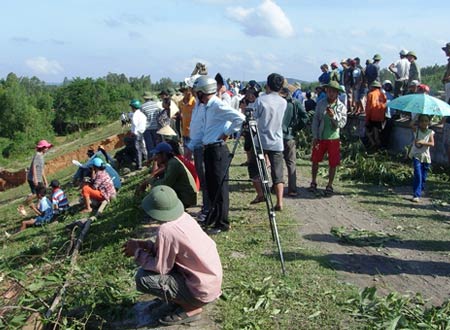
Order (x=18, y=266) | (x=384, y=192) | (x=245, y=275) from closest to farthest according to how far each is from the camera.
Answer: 1. (x=245, y=275)
2. (x=18, y=266)
3. (x=384, y=192)

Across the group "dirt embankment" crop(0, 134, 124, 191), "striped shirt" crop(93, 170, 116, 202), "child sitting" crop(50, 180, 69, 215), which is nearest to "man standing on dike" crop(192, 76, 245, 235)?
"striped shirt" crop(93, 170, 116, 202)

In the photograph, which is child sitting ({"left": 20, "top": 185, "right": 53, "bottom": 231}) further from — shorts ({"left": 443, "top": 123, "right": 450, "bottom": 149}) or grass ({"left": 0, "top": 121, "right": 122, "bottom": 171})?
grass ({"left": 0, "top": 121, "right": 122, "bottom": 171})

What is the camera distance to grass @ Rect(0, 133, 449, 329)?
4.66 meters

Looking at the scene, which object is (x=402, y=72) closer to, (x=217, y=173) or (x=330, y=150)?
(x=330, y=150)

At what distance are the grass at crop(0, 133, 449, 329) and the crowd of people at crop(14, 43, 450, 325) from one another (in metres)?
0.44

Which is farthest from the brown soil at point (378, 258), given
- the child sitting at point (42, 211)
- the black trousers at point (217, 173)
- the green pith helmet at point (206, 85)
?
the child sitting at point (42, 211)

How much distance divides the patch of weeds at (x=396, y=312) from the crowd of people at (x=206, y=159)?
55.5 inches

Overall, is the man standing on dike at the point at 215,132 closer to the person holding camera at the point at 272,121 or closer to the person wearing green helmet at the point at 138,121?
the person holding camera at the point at 272,121

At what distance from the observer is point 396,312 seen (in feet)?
14.5

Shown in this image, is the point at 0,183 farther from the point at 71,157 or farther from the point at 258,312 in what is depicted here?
the point at 258,312

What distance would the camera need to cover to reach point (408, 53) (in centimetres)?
1344

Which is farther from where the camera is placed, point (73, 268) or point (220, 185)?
point (220, 185)

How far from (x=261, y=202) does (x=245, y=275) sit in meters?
2.82

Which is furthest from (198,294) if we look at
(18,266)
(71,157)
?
(71,157)
